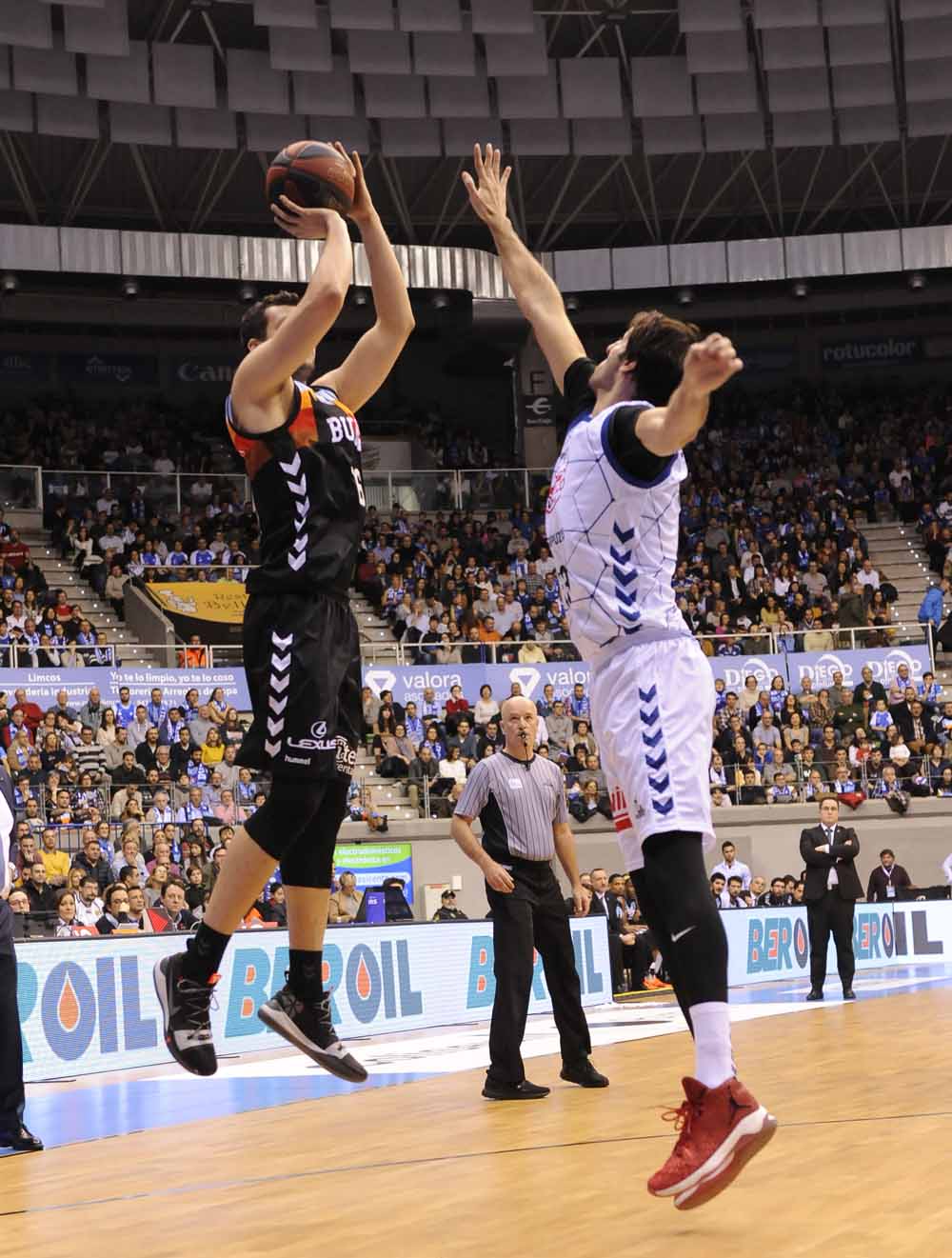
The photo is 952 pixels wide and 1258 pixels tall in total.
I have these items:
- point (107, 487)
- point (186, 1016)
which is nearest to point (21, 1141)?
point (186, 1016)

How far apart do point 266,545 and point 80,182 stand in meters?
28.4

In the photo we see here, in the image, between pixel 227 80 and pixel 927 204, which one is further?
pixel 927 204

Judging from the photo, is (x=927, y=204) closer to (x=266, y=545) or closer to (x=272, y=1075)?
(x=272, y=1075)

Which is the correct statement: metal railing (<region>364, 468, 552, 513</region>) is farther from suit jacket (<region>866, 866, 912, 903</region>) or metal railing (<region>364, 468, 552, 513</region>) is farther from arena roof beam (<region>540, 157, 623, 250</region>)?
suit jacket (<region>866, 866, 912, 903</region>)

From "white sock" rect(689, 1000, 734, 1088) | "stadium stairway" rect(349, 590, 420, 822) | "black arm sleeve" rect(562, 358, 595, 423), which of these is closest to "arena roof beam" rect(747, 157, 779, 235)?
"stadium stairway" rect(349, 590, 420, 822)

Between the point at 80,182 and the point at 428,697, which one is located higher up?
the point at 80,182

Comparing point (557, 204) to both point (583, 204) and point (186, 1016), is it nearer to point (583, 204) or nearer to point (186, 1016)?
point (583, 204)

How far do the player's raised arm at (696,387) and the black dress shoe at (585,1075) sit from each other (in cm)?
583

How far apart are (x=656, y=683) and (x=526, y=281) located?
5.14 feet

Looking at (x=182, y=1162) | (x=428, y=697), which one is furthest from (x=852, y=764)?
(x=182, y=1162)

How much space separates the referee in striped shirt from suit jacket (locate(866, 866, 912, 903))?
13.8 meters

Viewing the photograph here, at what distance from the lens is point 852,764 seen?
26531 mm

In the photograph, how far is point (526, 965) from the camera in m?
9.84

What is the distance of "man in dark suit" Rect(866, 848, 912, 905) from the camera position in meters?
23.4
